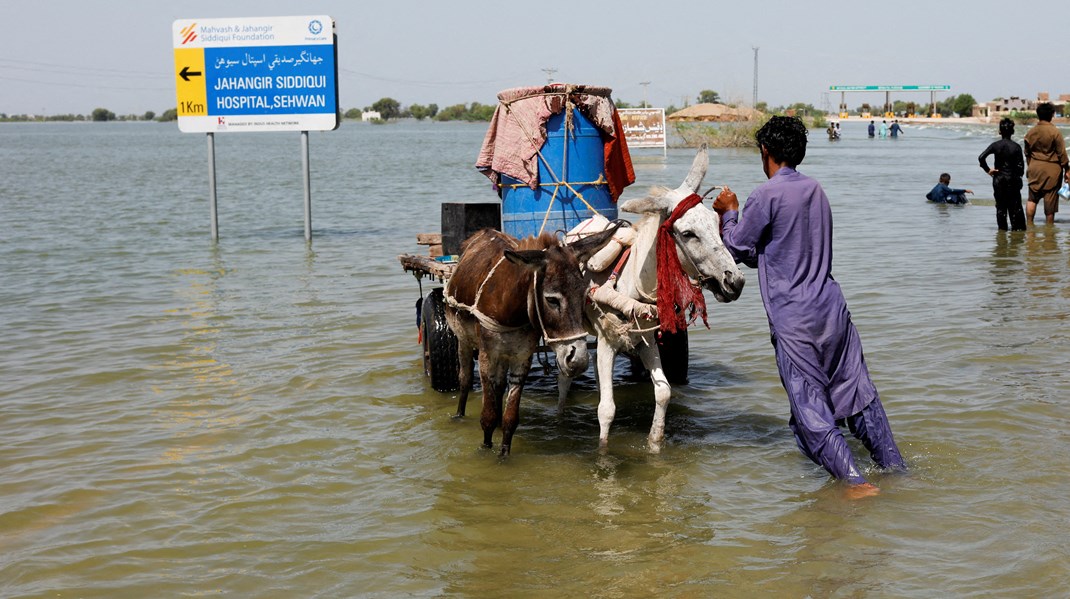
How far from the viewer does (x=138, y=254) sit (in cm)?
1830

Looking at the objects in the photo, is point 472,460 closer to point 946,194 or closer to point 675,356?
point 675,356

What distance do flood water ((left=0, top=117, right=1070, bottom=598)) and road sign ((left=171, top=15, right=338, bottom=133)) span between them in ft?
11.4

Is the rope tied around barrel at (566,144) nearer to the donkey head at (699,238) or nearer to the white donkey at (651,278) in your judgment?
the white donkey at (651,278)

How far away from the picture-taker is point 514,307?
6.47 metres

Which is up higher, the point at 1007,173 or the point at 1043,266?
the point at 1007,173

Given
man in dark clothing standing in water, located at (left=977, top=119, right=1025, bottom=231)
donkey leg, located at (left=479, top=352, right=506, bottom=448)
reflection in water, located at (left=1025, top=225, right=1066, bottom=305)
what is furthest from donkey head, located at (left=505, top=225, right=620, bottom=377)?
man in dark clothing standing in water, located at (left=977, top=119, right=1025, bottom=231)

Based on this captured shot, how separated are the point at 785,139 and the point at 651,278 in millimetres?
1283

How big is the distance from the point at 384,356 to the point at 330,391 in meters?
1.36

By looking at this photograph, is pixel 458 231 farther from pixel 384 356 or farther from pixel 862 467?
pixel 862 467

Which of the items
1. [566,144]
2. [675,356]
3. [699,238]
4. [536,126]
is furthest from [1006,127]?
[699,238]

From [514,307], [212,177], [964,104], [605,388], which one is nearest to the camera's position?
[514,307]

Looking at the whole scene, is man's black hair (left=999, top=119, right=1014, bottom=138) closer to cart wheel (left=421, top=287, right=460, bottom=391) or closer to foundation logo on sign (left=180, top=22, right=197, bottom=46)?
cart wheel (left=421, top=287, right=460, bottom=391)

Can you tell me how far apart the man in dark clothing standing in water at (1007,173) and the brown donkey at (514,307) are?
1211cm

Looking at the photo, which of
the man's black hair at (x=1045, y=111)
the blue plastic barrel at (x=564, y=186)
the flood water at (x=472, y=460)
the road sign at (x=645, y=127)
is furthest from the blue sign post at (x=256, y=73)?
the road sign at (x=645, y=127)
